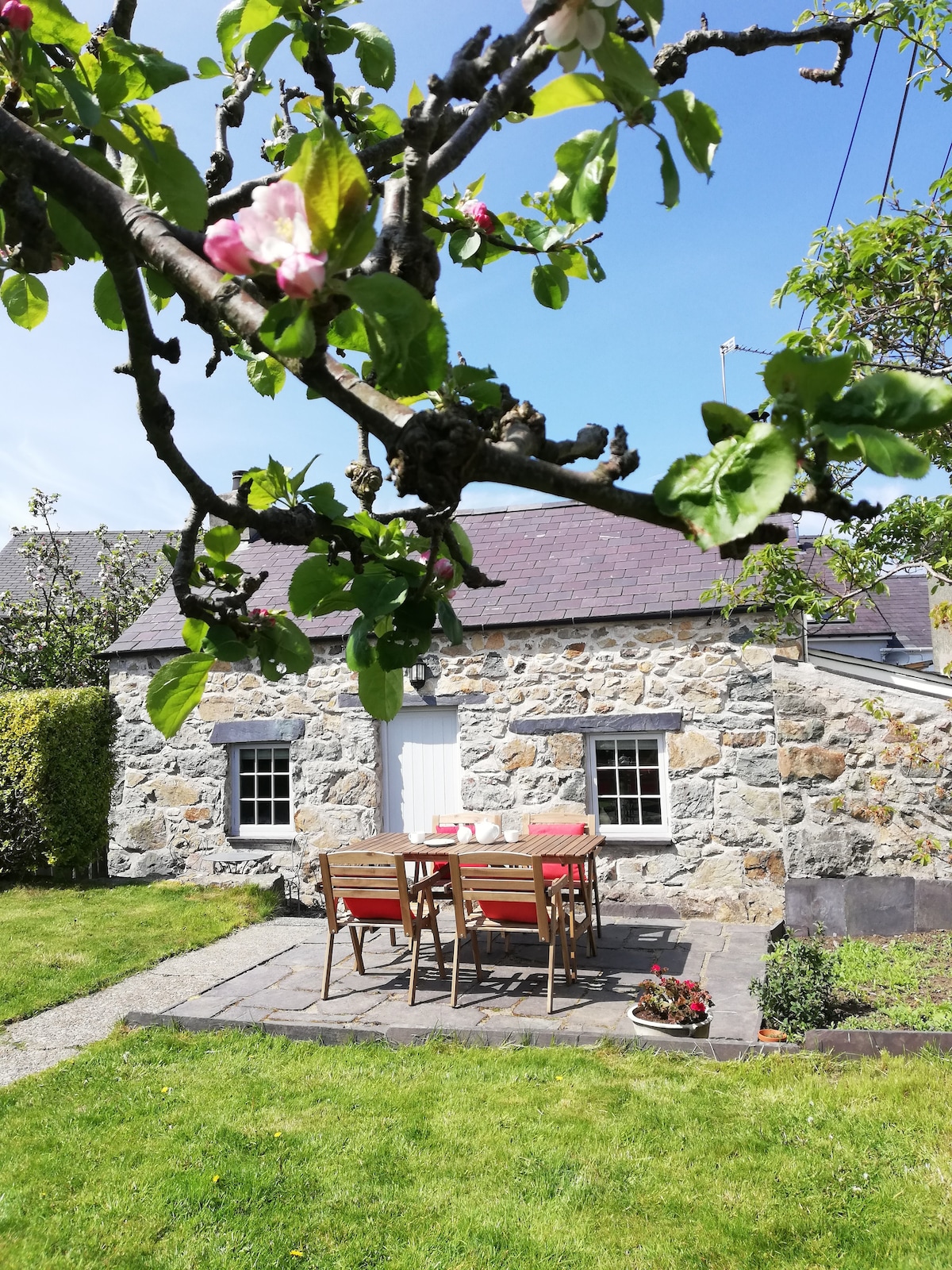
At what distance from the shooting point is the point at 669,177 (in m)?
1.01

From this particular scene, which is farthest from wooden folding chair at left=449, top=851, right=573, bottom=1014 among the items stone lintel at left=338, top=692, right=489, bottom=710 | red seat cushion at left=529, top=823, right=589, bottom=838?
stone lintel at left=338, top=692, right=489, bottom=710

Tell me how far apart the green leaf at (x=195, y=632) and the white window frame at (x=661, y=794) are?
24.1ft

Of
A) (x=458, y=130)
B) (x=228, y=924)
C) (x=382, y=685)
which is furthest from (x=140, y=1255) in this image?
(x=228, y=924)

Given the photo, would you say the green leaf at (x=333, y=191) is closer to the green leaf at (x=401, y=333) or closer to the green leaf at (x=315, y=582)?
the green leaf at (x=401, y=333)

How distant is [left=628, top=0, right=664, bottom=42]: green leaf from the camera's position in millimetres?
1013

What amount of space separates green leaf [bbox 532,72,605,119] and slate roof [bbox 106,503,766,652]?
6.89 m

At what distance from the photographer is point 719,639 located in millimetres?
8305

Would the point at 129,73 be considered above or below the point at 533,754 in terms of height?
above

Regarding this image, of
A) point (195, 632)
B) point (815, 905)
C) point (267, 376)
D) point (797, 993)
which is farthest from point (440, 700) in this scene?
point (195, 632)

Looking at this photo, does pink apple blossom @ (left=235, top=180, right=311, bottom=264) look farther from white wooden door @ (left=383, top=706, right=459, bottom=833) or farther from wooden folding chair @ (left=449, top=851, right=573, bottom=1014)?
white wooden door @ (left=383, top=706, right=459, bottom=833)

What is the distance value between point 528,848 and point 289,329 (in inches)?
237

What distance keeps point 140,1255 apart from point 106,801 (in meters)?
7.81

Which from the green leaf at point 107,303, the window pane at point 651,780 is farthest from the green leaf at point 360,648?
the window pane at point 651,780

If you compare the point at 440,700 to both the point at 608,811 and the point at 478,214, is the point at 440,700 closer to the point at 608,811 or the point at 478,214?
the point at 608,811
